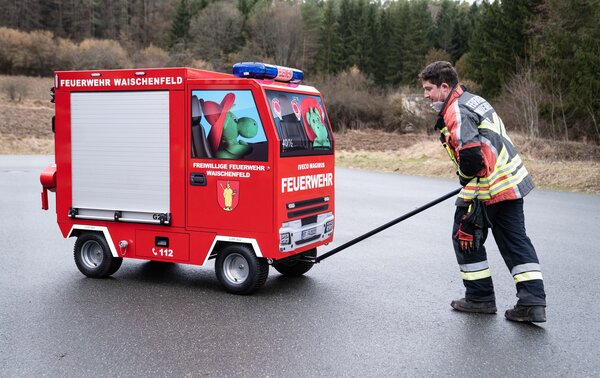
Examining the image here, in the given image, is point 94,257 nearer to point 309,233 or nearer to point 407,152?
point 309,233

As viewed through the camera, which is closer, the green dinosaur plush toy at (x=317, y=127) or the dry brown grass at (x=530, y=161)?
the green dinosaur plush toy at (x=317, y=127)

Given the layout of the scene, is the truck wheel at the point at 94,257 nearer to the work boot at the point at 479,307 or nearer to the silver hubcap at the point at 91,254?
the silver hubcap at the point at 91,254

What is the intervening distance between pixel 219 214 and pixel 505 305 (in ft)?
9.09

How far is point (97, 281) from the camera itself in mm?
A: 6719

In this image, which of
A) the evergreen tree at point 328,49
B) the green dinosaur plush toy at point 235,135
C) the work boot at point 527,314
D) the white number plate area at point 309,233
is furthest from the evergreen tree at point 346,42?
the work boot at point 527,314

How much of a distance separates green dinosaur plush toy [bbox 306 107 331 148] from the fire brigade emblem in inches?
40.5

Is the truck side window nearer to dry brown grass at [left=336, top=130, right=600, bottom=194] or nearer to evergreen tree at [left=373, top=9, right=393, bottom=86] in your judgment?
dry brown grass at [left=336, top=130, right=600, bottom=194]

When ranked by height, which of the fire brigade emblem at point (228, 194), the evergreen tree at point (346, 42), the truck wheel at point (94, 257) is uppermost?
the evergreen tree at point (346, 42)

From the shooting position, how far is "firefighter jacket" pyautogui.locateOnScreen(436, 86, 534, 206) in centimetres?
532

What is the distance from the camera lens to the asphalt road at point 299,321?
439cm

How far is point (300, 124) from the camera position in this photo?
6.50 metres

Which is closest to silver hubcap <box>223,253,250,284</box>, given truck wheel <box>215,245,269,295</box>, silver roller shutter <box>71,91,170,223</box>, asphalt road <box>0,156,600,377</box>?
truck wheel <box>215,245,269,295</box>

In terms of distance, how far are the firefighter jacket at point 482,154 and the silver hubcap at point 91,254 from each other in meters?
3.82

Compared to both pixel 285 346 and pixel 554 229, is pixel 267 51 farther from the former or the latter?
pixel 285 346
